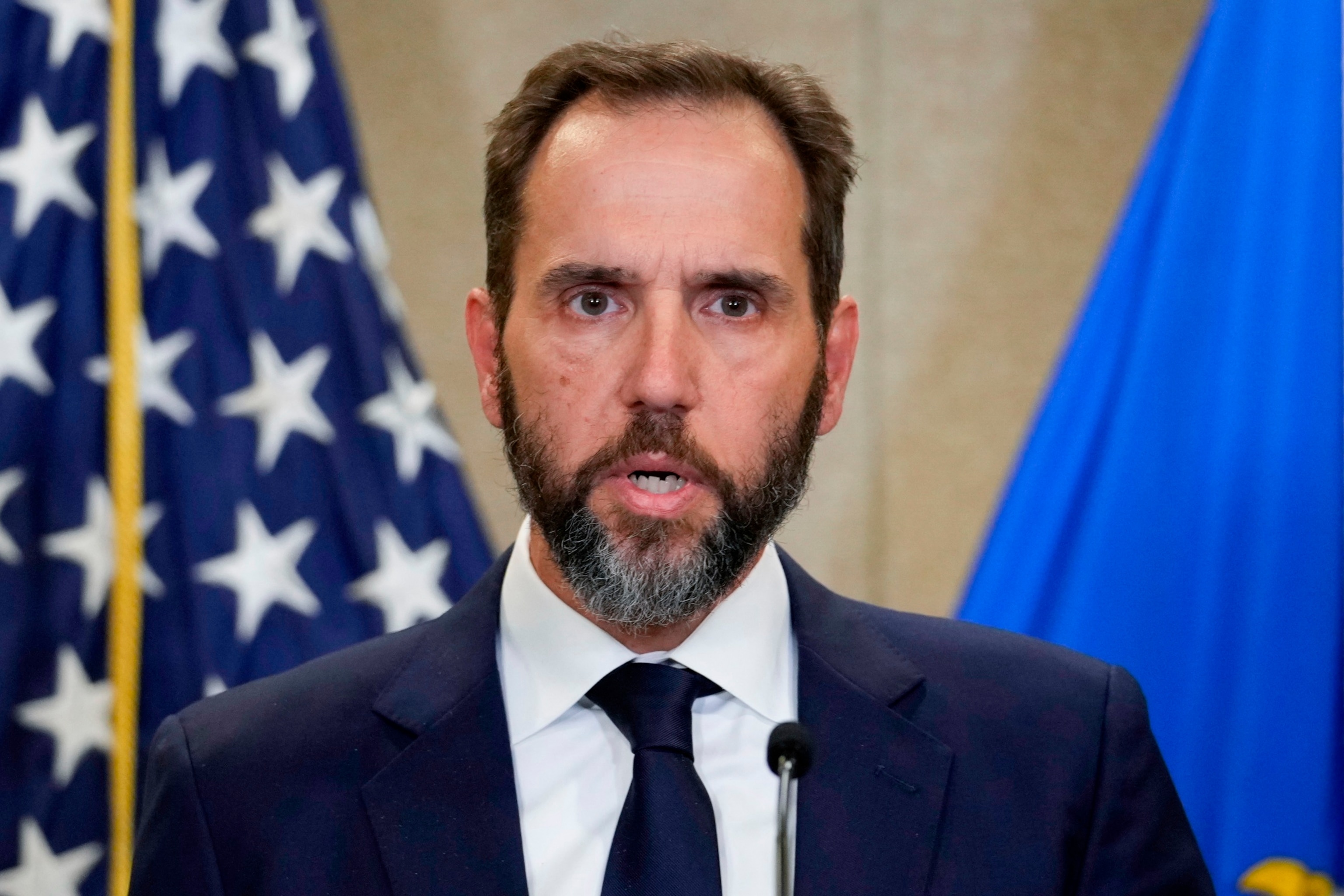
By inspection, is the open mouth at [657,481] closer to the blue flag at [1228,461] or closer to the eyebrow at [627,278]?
the eyebrow at [627,278]

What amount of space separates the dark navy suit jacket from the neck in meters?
0.10

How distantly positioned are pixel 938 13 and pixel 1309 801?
1.84 meters

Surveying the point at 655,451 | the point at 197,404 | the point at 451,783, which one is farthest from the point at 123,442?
the point at 655,451

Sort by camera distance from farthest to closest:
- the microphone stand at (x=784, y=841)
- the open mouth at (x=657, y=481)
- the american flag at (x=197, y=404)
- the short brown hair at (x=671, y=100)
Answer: the american flag at (x=197, y=404)
the short brown hair at (x=671, y=100)
the open mouth at (x=657, y=481)
the microphone stand at (x=784, y=841)

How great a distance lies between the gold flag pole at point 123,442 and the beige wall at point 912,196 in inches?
25.3

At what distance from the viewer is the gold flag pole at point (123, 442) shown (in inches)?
92.9

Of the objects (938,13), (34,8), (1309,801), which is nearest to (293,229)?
(34,8)

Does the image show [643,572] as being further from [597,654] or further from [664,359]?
[664,359]

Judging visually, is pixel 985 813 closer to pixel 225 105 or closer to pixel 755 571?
pixel 755 571

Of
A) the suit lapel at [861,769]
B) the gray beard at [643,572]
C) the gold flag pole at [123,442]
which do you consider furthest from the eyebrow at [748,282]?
the gold flag pole at [123,442]

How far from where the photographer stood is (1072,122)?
305 centimetres

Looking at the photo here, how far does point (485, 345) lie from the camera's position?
5.61 ft

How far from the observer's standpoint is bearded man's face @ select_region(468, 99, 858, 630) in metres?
1.44

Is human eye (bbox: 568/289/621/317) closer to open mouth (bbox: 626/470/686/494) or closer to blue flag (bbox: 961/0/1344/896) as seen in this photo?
open mouth (bbox: 626/470/686/494)
